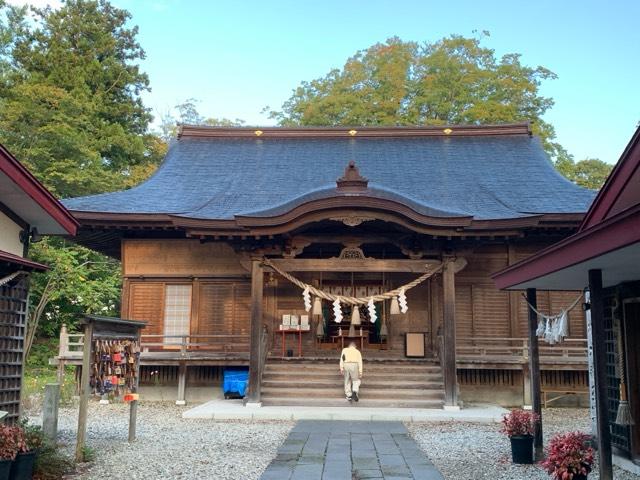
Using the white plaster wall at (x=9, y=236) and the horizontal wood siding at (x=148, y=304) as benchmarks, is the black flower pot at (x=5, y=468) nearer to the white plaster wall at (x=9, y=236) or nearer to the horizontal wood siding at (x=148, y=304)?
the white plaster wall at (x=9, y=236)

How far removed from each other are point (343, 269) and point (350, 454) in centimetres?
566

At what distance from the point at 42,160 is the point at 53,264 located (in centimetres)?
468

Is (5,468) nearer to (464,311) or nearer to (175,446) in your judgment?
(175,446)

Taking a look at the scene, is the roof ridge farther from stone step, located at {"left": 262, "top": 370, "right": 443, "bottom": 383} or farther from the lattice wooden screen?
the lattice wooden screen

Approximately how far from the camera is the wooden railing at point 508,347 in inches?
583

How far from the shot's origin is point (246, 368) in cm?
1545

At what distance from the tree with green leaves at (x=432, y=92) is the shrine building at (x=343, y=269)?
12.7 metres

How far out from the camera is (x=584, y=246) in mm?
5836

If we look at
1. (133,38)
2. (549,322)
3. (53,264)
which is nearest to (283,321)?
(549,322)

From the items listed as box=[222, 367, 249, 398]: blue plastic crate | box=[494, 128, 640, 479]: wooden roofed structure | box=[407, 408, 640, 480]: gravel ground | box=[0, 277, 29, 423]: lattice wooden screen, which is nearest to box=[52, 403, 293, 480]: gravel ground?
box=[0, 277, 29, 423]: lattice wooden screen

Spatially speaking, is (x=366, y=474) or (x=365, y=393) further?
(x=365, y=393)

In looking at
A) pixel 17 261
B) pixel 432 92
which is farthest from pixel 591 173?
pixel 17 261

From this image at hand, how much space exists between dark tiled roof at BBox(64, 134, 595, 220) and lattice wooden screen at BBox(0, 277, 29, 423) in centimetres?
719

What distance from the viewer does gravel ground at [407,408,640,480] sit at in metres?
7.43
